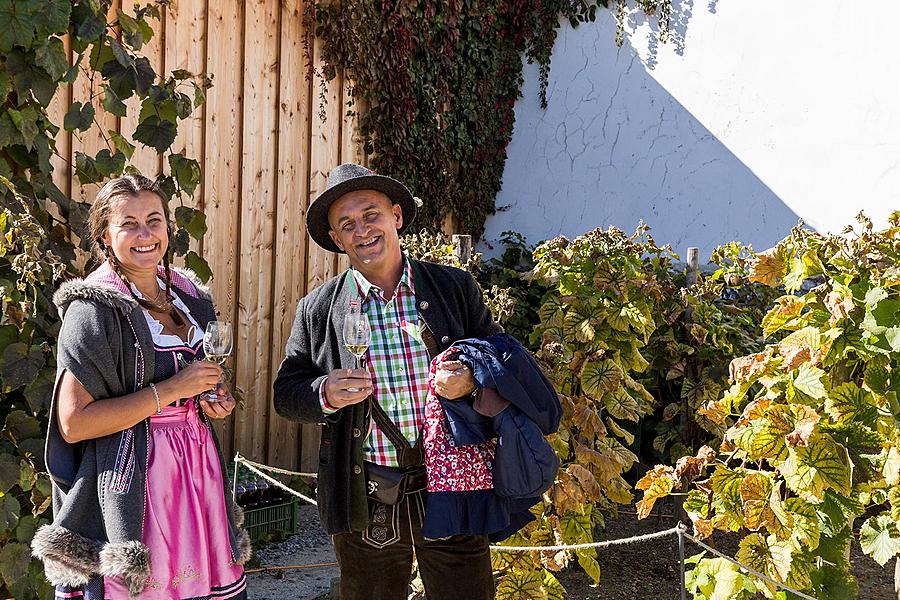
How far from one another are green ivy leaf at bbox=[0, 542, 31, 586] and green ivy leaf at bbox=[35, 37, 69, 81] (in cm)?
147

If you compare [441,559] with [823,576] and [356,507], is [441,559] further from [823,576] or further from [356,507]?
[823,576]

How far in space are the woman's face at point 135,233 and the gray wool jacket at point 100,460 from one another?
8 cm

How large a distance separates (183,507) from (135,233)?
0.68 m

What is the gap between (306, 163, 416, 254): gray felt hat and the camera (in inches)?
90.5

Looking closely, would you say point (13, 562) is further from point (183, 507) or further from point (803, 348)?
point (803, 348)

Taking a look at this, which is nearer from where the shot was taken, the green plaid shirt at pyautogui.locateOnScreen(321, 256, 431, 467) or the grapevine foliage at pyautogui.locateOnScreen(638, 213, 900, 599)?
the green plaid shirt at pyautogui.locateOnScreen(321, 256, 431, 467)

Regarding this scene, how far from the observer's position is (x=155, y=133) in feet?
10.5

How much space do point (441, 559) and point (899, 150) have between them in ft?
16.8

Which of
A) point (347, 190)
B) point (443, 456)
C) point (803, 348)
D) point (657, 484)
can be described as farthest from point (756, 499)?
point (347, 190)

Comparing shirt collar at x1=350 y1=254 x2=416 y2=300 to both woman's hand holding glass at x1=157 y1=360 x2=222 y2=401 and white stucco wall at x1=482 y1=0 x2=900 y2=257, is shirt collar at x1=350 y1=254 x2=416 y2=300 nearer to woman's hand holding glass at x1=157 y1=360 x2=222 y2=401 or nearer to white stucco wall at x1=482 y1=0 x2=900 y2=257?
woman's hand holding glass at x1=157 y1=360 x2=222 y2=401

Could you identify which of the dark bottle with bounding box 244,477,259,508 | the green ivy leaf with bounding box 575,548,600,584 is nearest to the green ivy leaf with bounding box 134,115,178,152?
the dark bottle with bounding box 244,477,259,508

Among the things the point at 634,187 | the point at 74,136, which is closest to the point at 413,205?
the point at 74,136

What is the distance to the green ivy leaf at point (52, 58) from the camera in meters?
2.74

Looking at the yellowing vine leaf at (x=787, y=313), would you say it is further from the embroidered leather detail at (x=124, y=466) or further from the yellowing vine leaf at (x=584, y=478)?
the embroidered leather detail at (x=124, y=466)
